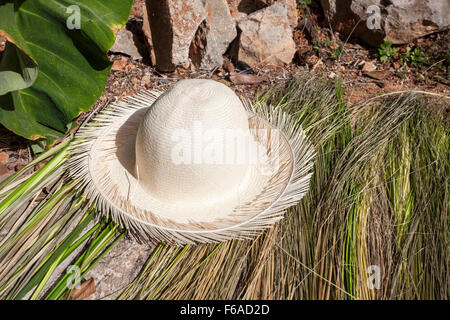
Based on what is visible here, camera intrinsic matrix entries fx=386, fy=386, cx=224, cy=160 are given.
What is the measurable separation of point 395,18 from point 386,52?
0.22 metres

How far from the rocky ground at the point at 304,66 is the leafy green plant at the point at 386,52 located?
0.5 inches

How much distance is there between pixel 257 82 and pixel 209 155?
1.09m

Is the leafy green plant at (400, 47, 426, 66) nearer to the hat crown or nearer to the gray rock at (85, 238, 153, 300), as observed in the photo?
the hat crown

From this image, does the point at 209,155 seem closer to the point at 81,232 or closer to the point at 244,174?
the point at 244,174

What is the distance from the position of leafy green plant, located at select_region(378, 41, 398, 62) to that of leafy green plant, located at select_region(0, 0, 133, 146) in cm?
168

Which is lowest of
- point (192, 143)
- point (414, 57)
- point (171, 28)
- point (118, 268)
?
point (118, 268)

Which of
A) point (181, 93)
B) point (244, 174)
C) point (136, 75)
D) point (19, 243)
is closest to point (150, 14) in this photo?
point (136, 75)

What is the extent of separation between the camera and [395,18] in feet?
8.16

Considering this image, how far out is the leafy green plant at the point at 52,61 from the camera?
4.91 ft

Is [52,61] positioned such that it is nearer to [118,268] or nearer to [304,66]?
[118,268]

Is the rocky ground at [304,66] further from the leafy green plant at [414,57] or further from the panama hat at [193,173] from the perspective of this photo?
the panama hat at [193,173]

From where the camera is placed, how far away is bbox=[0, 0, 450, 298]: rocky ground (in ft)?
7.45

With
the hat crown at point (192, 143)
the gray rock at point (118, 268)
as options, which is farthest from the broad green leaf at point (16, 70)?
the gray rock at point (118, 268)

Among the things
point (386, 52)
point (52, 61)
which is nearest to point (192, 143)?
point (52, 61)
